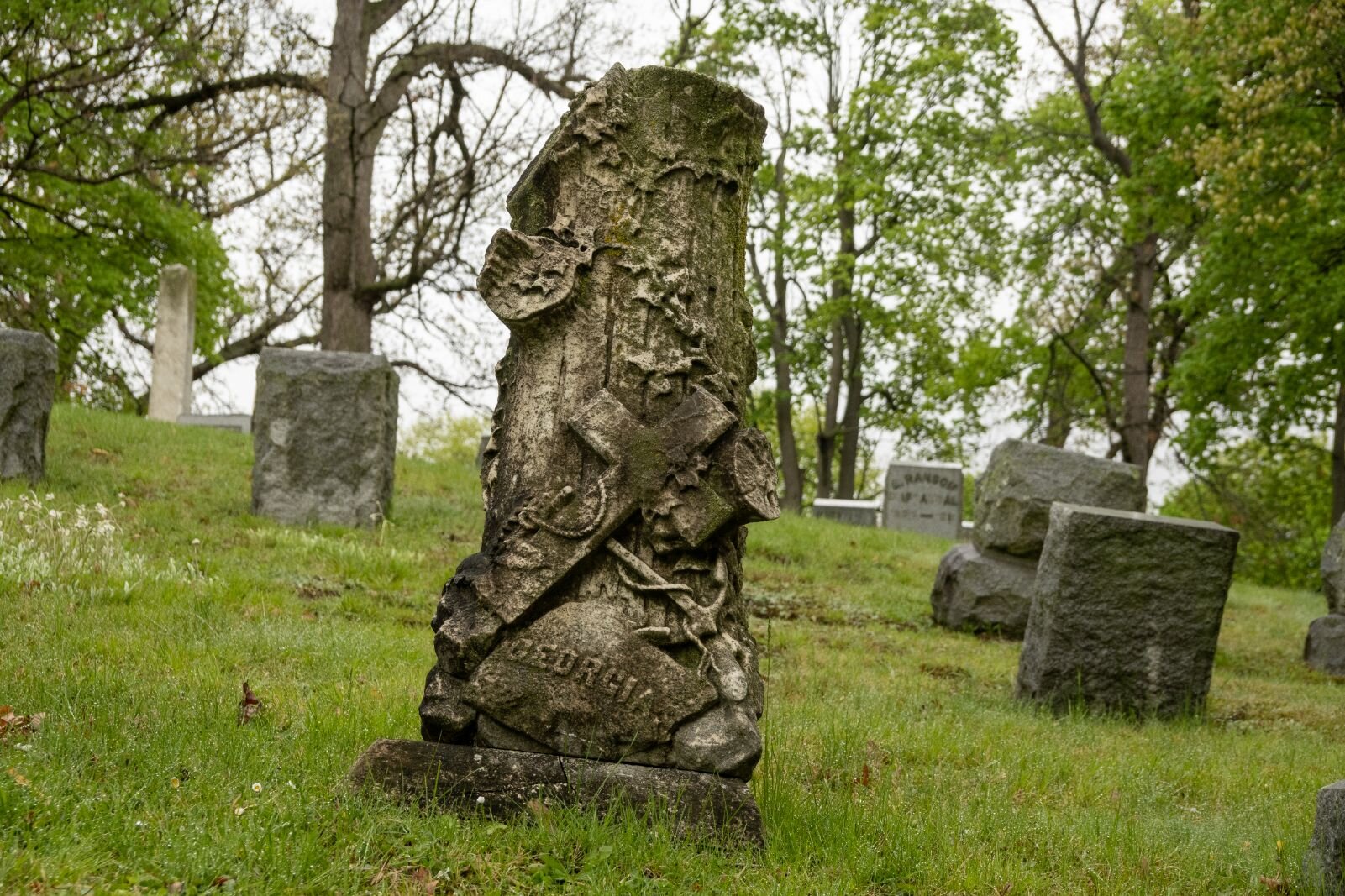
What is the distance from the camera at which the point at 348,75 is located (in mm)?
18656

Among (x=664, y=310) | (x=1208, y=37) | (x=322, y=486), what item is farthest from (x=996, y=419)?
(x=664, y=310)

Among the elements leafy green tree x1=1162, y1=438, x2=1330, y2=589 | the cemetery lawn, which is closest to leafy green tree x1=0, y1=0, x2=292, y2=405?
the cemetery lawn

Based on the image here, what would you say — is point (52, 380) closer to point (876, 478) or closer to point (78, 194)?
point (78, 194)

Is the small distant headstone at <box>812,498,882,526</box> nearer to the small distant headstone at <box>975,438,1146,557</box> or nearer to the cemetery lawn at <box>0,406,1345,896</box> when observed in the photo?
the small distant headstone at <box>975,438,1146,557</box>

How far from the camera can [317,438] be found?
11453mm

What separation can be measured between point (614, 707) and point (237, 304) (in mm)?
24520

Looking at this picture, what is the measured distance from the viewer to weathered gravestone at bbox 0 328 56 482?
10.9 meters

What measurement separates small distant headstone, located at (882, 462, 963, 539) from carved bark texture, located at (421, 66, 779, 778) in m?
16.9

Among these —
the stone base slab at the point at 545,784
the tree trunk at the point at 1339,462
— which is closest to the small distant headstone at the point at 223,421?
the stone base slab at the point at 545,784

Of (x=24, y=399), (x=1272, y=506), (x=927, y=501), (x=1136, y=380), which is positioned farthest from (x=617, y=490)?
(x=1272, y=506)

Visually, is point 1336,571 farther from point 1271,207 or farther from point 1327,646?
point 1271,207

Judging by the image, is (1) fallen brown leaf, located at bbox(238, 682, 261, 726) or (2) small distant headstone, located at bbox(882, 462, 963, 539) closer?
(1) fallen brown leaf, located at bbox(238, 682, 261, 726)

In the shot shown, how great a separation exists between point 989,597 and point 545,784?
783cm

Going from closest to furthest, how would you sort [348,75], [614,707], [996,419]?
[614,707], [348,75], [996,419]
